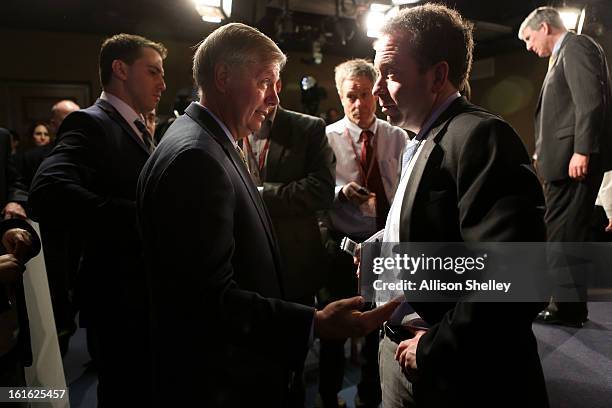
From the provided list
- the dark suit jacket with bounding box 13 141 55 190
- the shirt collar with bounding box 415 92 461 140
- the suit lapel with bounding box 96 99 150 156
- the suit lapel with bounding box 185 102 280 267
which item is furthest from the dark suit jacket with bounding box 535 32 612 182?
the dark suit jacket with bounding box 13 141 55 190

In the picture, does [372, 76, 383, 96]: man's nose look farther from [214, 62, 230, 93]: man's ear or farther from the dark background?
the dark background

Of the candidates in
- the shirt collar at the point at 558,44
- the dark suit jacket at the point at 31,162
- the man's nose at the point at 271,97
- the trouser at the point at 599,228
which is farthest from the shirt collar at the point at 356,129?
the trouser at the point at 599,228

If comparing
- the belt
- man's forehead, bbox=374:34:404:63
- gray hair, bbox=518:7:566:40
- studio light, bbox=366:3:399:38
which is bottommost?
the belt

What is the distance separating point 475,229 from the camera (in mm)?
875

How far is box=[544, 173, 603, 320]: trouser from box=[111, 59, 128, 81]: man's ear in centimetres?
251

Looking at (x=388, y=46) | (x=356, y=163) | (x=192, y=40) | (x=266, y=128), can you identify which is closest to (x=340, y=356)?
(x=356, y=163)

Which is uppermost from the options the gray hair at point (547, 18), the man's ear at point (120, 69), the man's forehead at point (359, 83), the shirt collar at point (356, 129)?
the gray hair at point (547, 18)

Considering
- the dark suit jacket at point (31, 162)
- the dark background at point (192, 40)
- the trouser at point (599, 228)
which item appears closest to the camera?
the dark suit jacket at point (31, 162)

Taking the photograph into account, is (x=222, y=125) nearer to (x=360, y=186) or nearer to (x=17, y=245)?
(x=17, y=245)

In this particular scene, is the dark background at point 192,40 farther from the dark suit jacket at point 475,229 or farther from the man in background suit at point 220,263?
the man in background suit at point 220,263

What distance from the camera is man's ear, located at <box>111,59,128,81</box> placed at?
6.15ft

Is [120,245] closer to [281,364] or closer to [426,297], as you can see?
[281,364]

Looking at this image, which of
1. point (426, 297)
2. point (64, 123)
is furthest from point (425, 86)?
point (64, 123)

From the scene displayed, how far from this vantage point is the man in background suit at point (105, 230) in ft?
4.87
